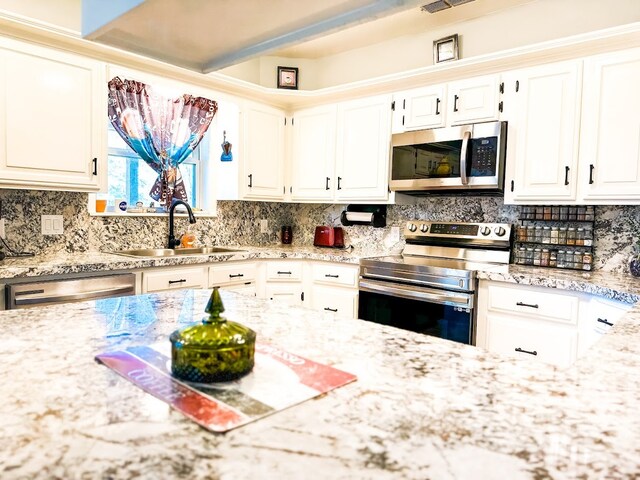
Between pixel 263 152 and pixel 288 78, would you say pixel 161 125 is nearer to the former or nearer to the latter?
pixel 263 152

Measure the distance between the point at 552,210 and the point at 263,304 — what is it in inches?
88.7

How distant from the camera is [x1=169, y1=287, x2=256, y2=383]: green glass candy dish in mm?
818

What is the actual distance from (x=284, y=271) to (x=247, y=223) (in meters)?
0.85

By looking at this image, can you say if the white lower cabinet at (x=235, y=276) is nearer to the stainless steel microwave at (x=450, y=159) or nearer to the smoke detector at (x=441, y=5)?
the stainless steel microwave at (x=450, y=159)

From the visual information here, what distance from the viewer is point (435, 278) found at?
2.85 m

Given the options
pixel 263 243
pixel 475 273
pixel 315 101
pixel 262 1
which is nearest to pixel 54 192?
pixel 263 243

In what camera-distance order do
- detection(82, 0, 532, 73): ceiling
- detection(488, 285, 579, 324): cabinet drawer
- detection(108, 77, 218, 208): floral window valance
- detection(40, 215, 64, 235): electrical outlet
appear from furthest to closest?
detection(108, 77, 218, 208): floral window valance → detection(40, 215, 64, 235): electrical outlet → detection(488, 285, 579, 324): cabinet drawer → detection(82, 0, 532, 73): ceiling

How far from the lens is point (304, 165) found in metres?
4.00

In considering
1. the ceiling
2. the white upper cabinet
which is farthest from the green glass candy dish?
the white upper cabinet

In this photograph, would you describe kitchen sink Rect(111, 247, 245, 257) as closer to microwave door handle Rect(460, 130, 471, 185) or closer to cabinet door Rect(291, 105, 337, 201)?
cabinet door Rect(291, 105, 337, 201)

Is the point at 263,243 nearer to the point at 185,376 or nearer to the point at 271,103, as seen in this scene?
the point at 271,103

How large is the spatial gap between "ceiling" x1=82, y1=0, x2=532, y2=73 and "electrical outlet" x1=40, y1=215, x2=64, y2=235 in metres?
1.99

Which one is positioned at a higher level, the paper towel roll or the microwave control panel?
the microwave control panel

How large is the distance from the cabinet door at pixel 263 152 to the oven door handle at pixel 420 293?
4.14 ft
